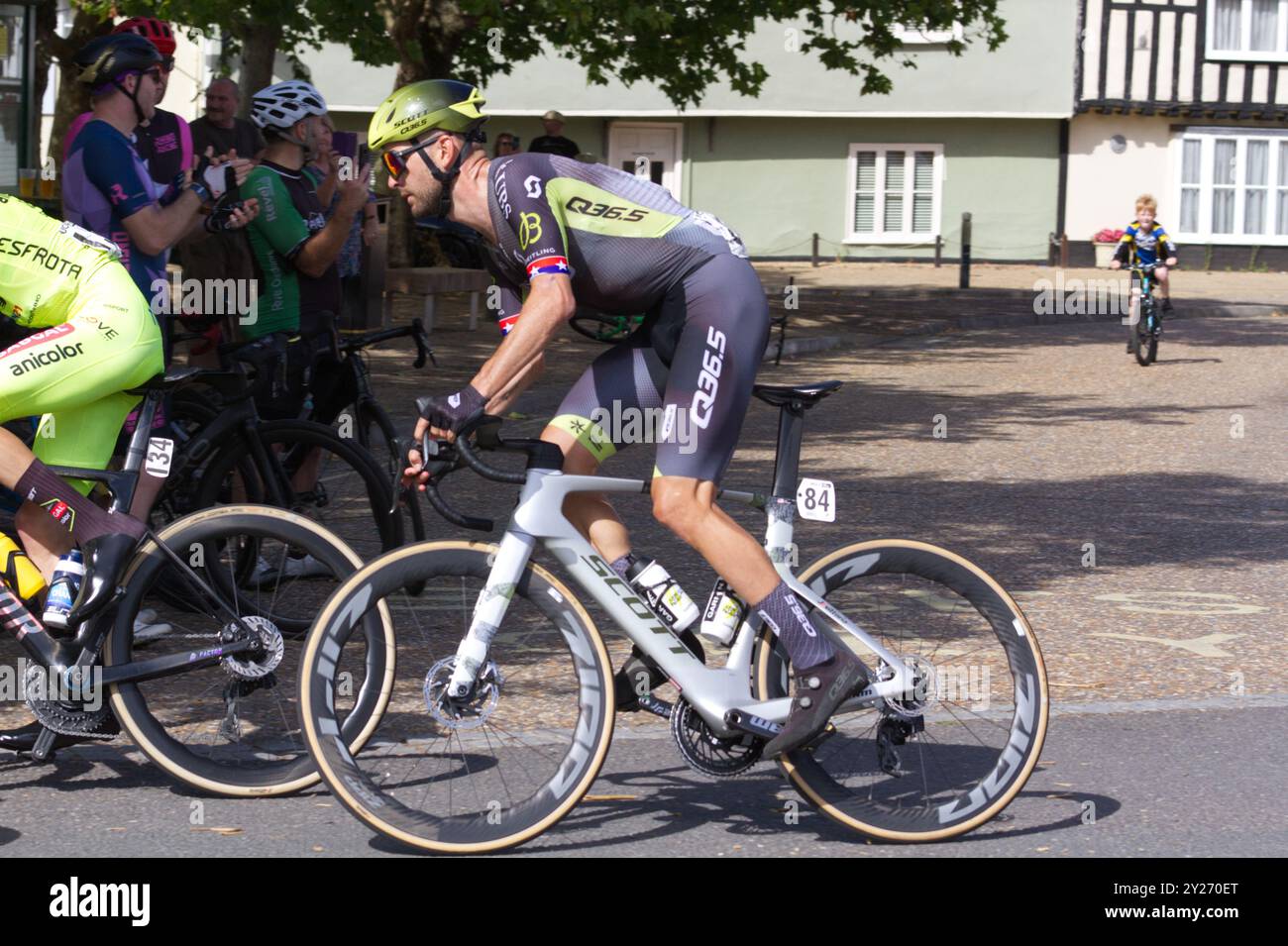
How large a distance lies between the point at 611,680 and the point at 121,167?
313 centimetres

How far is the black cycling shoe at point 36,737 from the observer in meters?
4.90

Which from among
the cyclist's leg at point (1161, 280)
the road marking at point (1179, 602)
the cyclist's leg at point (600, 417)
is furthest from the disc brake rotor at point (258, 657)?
the cyclist's leg at point (1161, 280)

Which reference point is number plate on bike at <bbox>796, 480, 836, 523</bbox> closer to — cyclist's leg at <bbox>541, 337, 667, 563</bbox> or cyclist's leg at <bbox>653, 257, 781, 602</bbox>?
cyclist's leg at <bbox>653, 257, 781, 602</bbox>

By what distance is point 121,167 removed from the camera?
6.50m

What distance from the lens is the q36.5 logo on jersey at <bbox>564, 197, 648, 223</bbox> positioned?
4605 mm

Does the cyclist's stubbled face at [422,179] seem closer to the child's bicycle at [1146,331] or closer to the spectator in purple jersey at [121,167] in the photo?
the spectator in purple jersey at [121,167]

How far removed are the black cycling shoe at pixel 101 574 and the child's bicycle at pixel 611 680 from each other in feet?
2.43

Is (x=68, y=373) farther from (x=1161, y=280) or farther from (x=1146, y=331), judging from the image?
(x=1161, y=280)

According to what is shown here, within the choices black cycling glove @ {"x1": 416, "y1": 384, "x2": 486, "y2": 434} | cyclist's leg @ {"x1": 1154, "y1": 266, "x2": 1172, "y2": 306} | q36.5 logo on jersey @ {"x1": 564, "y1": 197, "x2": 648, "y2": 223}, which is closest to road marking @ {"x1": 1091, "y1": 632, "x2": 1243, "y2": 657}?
q36.5 logo on jersey @ {"x1": 564, "y1": 197, "x2": 648, "y2": 223}

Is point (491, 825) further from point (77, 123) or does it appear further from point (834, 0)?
point (834, 0)

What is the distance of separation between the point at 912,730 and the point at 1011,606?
0.40m

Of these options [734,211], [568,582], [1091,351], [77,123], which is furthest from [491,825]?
[734,211]

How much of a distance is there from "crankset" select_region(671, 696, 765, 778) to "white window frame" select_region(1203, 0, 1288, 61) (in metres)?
36.5

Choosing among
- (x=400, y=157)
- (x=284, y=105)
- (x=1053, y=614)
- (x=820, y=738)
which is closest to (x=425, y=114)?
(x=400, y=157)
